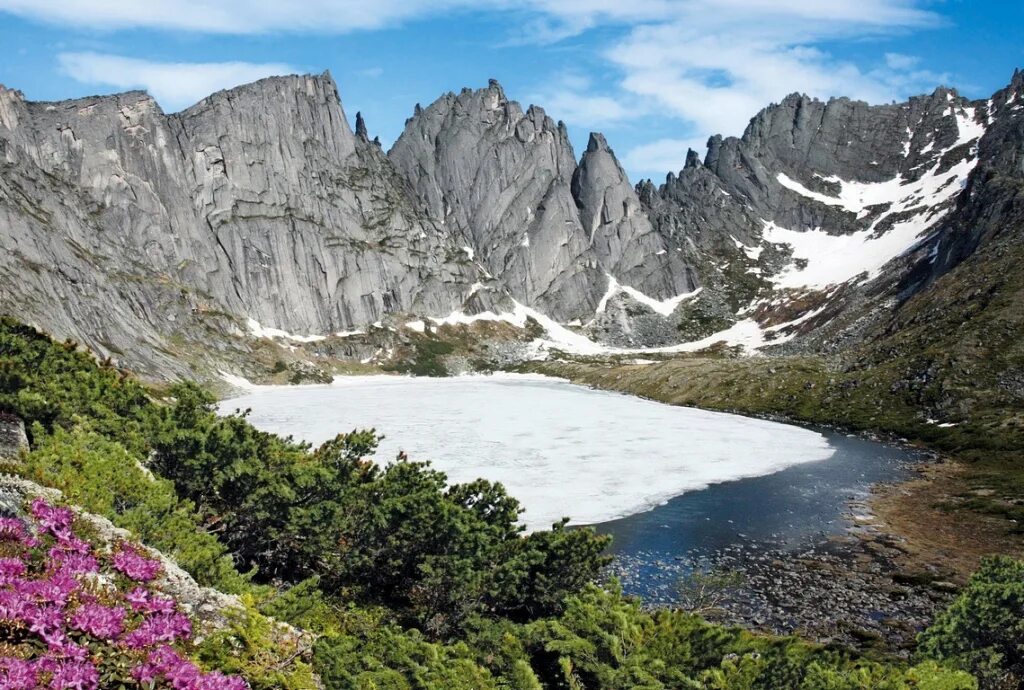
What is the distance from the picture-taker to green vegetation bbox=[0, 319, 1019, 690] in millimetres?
11750

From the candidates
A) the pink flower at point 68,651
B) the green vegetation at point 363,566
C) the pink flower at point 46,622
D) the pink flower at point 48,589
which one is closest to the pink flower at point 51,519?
the pink flower at point 48,589

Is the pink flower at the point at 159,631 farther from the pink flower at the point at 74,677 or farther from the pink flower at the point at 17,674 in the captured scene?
the pink flower at the point at 17,674

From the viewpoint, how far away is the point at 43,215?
142125mm

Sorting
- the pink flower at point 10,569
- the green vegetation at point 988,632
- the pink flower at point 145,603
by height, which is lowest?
the green vegetation at point 988,632

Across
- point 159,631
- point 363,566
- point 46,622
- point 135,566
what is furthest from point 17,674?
point 363,566

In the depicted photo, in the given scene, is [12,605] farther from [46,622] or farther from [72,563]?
[72,563]

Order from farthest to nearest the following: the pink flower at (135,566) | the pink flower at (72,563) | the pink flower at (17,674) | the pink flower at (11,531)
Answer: the pink flower at (135,566) < the pink flower at (11,531) < the pink flower at (72,563) < the pink flower at (17,674)

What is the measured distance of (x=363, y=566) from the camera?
67.4 feet

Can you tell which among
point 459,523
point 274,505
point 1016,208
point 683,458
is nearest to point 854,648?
point 459,523

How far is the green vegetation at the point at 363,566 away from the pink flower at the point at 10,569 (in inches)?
105

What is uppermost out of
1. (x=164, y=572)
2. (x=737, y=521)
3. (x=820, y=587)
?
(x=164, y=572)

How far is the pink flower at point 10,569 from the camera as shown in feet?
23.3

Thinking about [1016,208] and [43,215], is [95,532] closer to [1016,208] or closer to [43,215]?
[1016,208]

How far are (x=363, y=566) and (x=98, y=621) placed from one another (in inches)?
554
